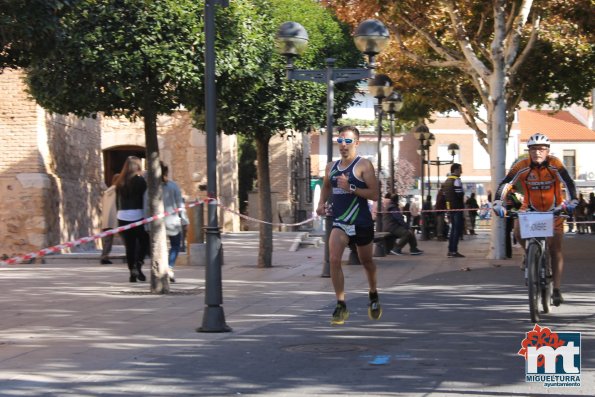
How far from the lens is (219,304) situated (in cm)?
1086

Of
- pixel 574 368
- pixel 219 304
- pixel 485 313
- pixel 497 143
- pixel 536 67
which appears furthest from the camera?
pixel 536 67

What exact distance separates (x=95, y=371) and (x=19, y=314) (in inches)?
177

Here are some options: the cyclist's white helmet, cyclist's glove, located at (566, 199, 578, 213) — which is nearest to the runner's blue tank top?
the cyclist's white helmet

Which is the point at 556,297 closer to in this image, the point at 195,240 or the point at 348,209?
the point at 348,209

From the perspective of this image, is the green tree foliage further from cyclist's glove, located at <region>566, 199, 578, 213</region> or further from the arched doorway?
the arched doorway

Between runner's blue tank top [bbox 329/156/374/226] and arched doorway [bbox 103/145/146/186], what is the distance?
2590 centimetres

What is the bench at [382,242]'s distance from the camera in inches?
832

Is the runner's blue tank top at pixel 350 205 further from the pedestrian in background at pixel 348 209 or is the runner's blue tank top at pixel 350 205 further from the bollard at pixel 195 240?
the bollard at pixel 195 240

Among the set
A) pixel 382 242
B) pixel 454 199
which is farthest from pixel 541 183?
pixel 454 199

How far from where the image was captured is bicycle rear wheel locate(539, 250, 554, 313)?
1123cm

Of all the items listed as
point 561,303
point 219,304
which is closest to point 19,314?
point 219,304

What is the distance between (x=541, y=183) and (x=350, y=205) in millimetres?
2033

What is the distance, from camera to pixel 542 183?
11.7 metres

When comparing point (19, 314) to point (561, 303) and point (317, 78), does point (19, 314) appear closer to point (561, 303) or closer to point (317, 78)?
point (561, 303)
